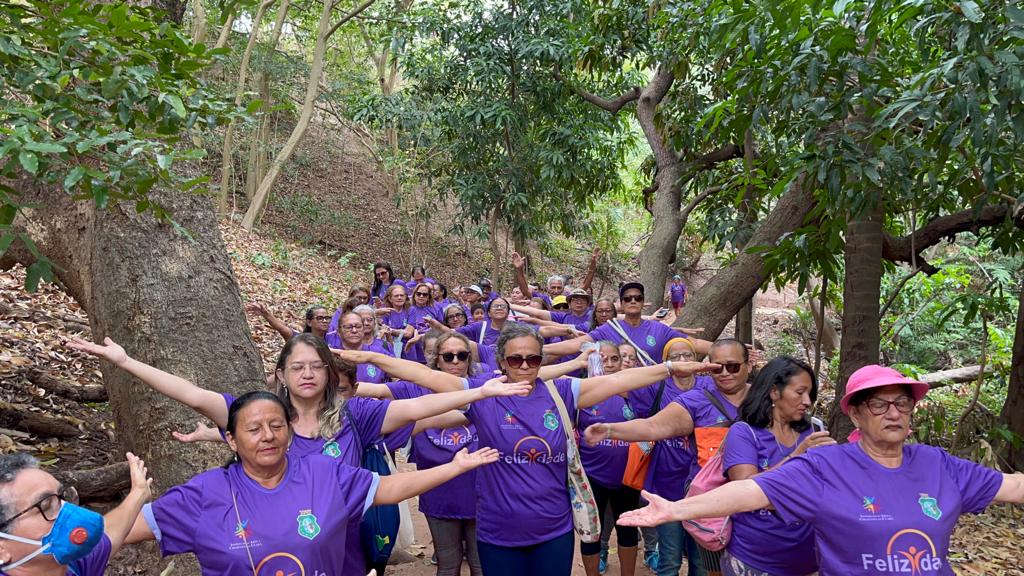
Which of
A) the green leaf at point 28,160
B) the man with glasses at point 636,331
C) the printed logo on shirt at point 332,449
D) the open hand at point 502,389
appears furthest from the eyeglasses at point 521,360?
the man with glasses at point 636,331

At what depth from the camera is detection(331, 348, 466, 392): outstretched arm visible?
4.74 m

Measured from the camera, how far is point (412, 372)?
4.79m

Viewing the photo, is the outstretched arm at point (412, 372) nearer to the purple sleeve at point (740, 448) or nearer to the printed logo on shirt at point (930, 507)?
the purple sleeve at point (740, 448)

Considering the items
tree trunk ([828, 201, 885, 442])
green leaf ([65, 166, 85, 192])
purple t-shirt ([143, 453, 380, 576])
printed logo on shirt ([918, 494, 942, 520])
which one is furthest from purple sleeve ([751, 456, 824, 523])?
tree trunk ([828, 201, 885, 442])

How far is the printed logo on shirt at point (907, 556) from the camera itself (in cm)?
311

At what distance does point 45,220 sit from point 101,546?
4.44 m

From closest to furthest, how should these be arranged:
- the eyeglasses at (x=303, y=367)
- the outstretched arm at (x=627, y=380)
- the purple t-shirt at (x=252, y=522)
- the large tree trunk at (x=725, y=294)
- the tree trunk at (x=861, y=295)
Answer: the purple t-shirt at (x=252, y=522) → the eyeglasses at (x=303, y=367) → the outstretched arm at (x=627, y=380) → the tree trunk at (x=861, y=295) → the large tree trunk at (x=725, y=294)

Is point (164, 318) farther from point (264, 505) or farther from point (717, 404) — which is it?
point (717, 404)

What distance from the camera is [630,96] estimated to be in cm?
1397

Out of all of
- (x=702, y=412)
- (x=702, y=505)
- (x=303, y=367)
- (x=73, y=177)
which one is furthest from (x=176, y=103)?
(x=702, y=412)

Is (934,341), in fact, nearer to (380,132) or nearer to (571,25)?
(571,25)

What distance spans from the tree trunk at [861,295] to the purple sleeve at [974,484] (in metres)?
4.21

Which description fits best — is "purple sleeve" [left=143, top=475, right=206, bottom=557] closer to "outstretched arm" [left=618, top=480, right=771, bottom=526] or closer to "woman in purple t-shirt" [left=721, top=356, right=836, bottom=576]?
"outstretched arm" [left=618, top=480, right=771, bottom=526]

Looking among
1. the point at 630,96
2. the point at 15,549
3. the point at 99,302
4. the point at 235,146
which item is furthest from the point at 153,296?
the point at 235,146
